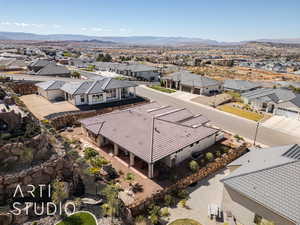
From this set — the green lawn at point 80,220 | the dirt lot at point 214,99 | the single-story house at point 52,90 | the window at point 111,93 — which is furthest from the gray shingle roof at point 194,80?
the green lawn at point 80,220

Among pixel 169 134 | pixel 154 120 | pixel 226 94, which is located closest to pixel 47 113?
pixel 154 120

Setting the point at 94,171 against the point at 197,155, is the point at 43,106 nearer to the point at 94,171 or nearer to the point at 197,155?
the point at 94,171

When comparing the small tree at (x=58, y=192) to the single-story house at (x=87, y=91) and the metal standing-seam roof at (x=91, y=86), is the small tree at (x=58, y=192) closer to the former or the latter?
the single-story house at (x=87, y=91)

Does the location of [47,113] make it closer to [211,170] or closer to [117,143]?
[117,143]

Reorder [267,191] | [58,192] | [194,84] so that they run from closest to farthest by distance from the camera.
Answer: [267,191] → [58,192] → [194,84]

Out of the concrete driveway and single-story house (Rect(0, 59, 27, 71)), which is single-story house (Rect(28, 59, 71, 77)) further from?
the concrete driveway

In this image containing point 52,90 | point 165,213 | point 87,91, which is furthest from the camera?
point 52,90

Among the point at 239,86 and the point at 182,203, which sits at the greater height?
the point at 239,86

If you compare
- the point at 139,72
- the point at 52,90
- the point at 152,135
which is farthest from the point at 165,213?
the point at 139,72
